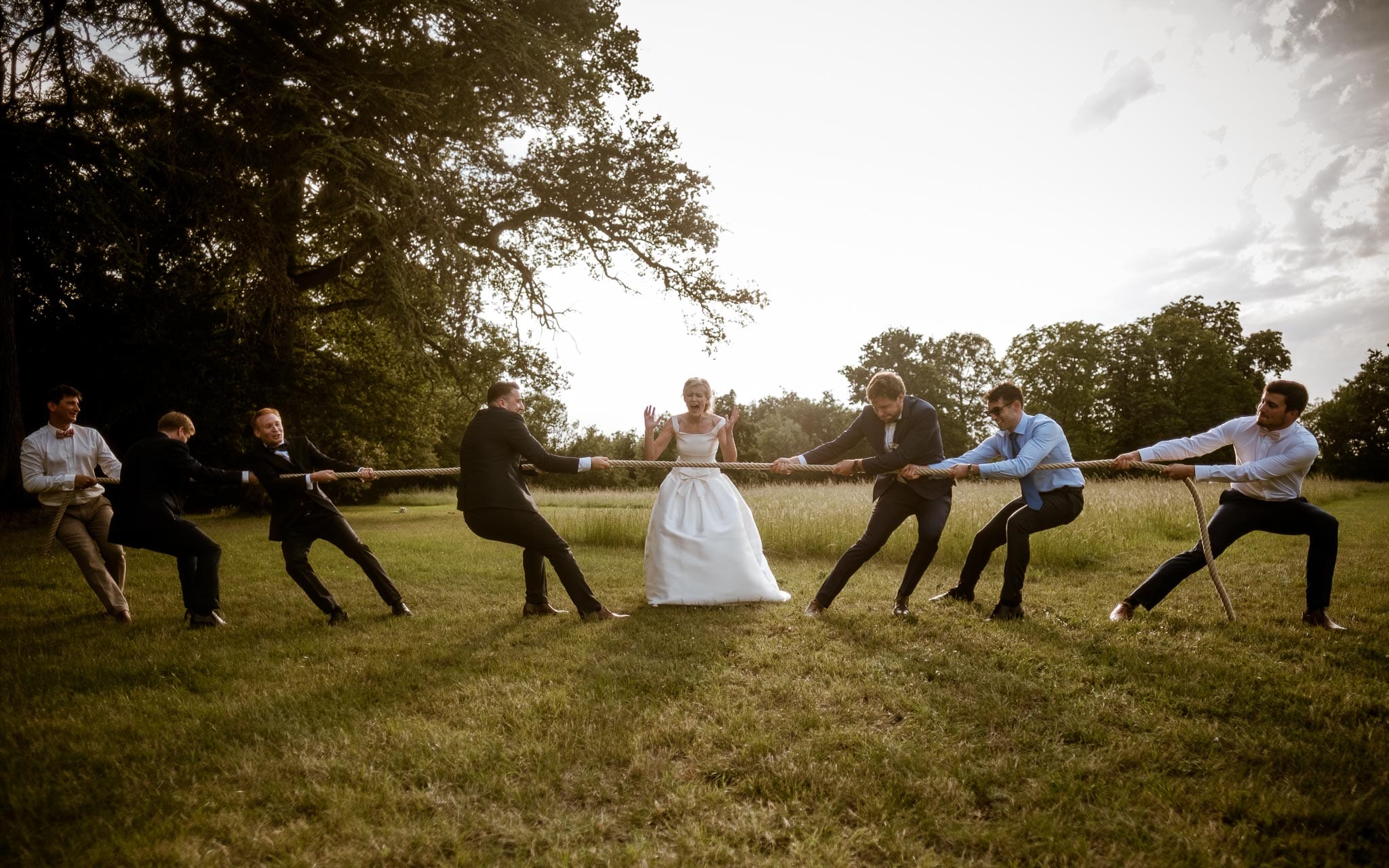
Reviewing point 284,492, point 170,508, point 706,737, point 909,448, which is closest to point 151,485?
point 170,508

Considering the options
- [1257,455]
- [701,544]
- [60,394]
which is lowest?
[701,544]

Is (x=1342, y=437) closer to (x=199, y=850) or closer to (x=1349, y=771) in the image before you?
(x=1349, y=771)

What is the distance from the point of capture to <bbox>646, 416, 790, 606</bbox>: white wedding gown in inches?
290

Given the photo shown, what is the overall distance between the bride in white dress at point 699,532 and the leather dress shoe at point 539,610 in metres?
1.02

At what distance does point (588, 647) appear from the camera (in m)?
5.63

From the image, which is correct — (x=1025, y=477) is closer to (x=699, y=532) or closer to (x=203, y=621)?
(x=699, y=532)

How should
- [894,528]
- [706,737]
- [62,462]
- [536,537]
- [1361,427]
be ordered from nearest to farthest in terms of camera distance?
[706,737], [536,537], [894,528], [62,462], [1361,427]

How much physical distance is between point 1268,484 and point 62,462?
38.5 feet

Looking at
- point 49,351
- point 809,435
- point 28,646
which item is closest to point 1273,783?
point 28,646

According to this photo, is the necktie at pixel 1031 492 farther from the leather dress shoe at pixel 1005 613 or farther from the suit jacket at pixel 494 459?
the suit jacket at pixel 494 459

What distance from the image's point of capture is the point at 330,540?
6906 mm

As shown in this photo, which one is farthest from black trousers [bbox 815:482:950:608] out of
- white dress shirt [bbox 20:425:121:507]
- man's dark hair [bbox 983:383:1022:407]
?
white dress shirt [bbox 20:425:121:507]

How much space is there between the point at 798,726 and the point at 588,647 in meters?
2.26

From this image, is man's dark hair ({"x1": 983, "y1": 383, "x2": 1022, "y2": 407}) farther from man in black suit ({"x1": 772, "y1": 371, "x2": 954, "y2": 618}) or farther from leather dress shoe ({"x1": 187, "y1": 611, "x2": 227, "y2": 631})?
leather dress shoe ({"x1": 187, "y1": 611, "x2": 227, "y2": 631})
